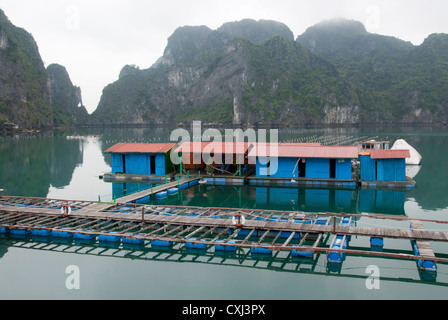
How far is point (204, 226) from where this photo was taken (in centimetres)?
1858

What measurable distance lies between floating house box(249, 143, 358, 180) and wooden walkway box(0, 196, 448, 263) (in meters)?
11.3

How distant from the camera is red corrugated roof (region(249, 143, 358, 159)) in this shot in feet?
102

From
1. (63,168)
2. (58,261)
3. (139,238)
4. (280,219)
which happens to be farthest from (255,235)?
(63,168)

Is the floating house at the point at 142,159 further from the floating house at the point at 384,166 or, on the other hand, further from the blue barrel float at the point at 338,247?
the blue barrel float at the point at 338,247

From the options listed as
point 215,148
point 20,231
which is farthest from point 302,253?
point 215,148

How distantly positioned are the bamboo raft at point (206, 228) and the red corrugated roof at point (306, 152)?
1118 cm

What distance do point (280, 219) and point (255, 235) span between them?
2.21 m

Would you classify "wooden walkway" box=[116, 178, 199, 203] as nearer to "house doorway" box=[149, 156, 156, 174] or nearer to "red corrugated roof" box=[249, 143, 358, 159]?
"house doorway" box=[149, 156, 156, 174]

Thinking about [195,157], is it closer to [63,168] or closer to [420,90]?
[63,168]

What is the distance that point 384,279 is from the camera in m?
14.1

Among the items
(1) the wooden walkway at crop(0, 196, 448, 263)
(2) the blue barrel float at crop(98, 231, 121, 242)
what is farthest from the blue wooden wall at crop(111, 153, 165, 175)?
(2) the blue barrel float at crop(98, 231, 121, 242)

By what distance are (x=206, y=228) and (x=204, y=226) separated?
36 cm

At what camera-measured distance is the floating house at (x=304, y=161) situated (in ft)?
103

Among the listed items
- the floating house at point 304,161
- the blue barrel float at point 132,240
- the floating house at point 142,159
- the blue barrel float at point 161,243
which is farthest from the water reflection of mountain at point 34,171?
the floating house at point 304,161
